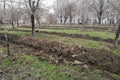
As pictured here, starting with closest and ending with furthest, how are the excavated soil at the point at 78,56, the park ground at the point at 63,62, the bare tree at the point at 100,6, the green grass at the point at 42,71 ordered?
1. the green grass at the point at 42,71
2. the park ground at the point at 63,62
3. the excavated soil at the point at 78,56
4. the bare tree at the point at 100,6

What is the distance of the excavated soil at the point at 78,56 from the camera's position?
1280cm

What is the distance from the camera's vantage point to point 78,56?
14.1 metres

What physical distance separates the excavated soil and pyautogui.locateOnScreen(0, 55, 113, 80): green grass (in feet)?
3.38

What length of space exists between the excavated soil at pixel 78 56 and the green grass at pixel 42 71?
3.38 ft

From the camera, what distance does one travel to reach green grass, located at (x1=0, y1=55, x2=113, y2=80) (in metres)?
10.9

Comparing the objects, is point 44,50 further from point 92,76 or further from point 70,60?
point 92,76

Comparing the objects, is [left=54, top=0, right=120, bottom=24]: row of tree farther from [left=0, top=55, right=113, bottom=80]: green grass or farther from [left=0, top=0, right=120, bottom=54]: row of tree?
[left=0, top=55, right=113, bottom=80]: green grass

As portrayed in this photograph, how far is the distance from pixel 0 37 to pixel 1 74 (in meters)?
13.3

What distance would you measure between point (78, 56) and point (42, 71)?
3.79 metres

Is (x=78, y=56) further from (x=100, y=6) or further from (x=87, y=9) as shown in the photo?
(x=87, y=9)

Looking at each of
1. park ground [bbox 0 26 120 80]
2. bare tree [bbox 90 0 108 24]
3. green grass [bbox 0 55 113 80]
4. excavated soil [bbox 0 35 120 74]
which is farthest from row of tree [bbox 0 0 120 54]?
green grass [bbox 0 55 113 80]

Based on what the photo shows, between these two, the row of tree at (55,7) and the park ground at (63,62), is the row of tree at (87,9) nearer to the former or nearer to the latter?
the row of tree at (55,7)

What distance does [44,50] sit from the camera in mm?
16359

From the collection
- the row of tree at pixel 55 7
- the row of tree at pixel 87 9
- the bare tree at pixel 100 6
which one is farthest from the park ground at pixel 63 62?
the bare tree at pixel 100 6
